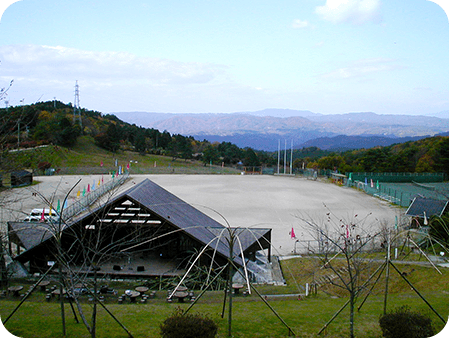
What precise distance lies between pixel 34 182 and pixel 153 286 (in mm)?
34375

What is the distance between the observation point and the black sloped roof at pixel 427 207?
70.1 ft

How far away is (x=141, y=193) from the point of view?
14.6 metres

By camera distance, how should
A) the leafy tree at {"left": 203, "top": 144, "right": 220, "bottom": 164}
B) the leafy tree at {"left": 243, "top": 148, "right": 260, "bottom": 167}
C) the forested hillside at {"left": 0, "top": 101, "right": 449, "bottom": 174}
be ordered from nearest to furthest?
1. the forested hillside at {"left": 0, "top": 101, "right": 449, "bottom": 174}
2. the leafy tree at {"left": 203, "top": 144, "right": 220, "bottom": 164}
3. the leafy tree at {"left": 243, "top": 148, "right": 260, "bottom": 167}

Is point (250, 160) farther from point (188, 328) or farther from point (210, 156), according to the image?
point (188, 328)

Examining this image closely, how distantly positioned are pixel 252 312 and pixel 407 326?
3.91 m

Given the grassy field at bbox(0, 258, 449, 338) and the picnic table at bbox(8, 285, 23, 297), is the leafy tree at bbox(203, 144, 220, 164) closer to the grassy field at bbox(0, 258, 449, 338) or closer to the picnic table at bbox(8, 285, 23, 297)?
the grassy field at bbox(0, 258, 449, 338)

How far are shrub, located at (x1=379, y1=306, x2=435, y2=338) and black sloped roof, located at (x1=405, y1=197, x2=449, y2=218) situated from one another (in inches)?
672

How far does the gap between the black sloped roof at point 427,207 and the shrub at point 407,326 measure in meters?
17.1

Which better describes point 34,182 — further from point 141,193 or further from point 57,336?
point 57,336

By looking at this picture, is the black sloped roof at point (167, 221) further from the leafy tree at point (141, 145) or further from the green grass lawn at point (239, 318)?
the leafy tree at point (141, 145)

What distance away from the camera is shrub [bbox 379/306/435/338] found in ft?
20.1

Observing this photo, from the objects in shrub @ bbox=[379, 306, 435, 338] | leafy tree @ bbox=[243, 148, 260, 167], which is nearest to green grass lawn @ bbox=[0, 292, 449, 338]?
shrub @ bbox=[379, 306, 435, 338]

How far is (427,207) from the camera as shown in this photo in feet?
73.1

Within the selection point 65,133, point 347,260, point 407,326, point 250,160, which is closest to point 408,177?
point 250,160
